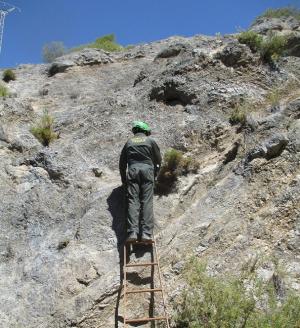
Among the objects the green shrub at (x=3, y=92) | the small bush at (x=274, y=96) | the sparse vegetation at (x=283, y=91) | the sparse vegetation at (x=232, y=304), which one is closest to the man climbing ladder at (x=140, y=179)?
the sparse vegetation at (x=232, y=304)

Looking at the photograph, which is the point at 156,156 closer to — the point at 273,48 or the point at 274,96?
the point at 274,96

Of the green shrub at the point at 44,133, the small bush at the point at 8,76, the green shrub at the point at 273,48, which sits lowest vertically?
the green shrub at the point at 44,133

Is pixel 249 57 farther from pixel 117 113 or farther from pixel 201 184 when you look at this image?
pixel 201 184

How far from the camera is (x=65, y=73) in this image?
51.4 feet

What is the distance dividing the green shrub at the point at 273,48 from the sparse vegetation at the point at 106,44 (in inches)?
311

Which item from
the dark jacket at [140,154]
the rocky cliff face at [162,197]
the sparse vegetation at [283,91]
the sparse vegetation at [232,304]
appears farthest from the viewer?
the sparse vegetation at [283,91]

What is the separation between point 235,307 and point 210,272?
1233 mm

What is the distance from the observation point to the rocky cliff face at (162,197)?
7.65m

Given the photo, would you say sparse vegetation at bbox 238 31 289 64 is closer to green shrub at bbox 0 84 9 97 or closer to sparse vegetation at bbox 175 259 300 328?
green shrub at bbox 0 84 9 97

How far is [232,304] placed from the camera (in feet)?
20.7

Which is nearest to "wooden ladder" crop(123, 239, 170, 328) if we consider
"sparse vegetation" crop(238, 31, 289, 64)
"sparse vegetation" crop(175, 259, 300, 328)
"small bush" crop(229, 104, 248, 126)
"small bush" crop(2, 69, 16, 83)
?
"sparse vegetation" crop(175, 259, 300, 328)

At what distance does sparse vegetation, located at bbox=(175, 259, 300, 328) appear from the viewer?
20.1 feet

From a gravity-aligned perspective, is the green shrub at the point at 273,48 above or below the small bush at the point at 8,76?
below

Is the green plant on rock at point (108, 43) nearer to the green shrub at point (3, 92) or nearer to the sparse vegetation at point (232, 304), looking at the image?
the green shrub at point (3, 92)
